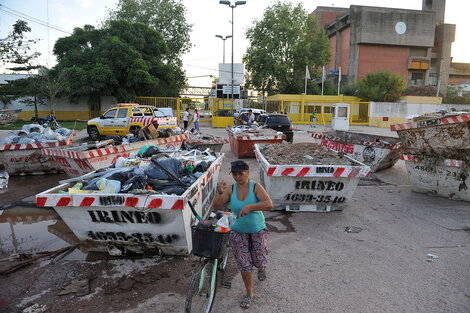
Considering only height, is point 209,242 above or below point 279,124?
below

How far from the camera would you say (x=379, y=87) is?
34.8 m

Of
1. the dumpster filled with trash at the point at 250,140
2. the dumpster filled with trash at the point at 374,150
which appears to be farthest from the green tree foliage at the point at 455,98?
the dumpster filled with trash at the point at 250,140

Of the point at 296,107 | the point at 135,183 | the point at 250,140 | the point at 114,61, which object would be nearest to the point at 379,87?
the point at 296,107

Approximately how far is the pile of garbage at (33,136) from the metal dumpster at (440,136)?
9318 millimetres

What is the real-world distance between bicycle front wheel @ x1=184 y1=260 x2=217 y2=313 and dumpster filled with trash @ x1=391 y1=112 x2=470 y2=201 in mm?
5804

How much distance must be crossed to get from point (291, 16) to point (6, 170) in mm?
42675

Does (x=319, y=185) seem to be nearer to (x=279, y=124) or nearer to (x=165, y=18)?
(x=279, y=124)

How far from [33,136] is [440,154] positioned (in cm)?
1065

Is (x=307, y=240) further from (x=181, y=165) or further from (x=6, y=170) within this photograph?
(x=6, y=170)

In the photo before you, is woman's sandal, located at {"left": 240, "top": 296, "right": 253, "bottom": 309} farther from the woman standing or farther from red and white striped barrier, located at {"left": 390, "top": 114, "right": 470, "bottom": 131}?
red and white striped barrier, located at {"left": 390, "top": 114, "right": 470, "bottom": 131}

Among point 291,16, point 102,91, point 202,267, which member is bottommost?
point 202,267

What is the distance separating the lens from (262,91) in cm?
4566

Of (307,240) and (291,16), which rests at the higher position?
(291,16)

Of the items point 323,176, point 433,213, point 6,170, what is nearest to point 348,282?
point 323,176
